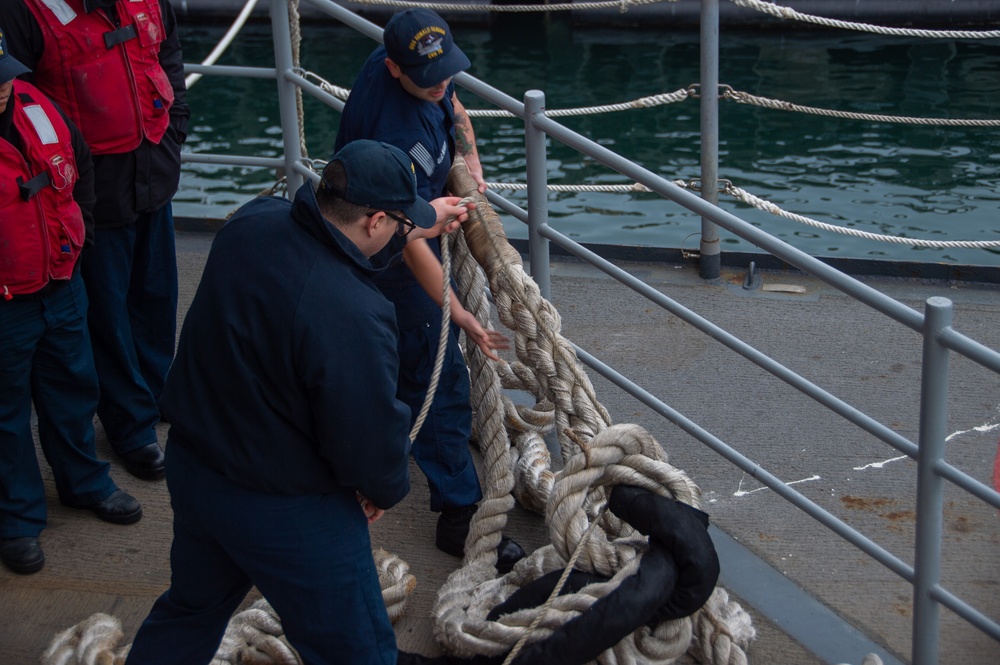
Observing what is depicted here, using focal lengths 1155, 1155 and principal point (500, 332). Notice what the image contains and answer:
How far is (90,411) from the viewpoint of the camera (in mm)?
3836

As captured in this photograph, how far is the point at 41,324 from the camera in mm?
3605

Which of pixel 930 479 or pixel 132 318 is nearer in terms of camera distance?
pixel 930 479

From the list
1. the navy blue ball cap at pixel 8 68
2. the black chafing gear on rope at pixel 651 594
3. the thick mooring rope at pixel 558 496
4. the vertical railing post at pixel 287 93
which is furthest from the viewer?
the vertical railing post at pixel 287 93

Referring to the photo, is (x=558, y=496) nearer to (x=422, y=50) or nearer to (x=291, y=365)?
(x=291, y=365)

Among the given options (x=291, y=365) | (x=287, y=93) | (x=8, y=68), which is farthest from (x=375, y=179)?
(x=287, y=93)

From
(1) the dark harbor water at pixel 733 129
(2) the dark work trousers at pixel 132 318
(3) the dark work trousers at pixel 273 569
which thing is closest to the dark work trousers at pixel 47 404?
(2) the dark work trousers at pixel 132 318

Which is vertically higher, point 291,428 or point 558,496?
point 291,428

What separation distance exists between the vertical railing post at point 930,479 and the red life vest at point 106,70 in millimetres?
2678

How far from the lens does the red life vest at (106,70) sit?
3.75 metres

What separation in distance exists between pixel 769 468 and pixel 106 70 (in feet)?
8.72

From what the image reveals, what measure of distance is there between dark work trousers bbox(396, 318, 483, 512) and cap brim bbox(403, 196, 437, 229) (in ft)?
2.79

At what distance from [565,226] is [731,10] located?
7.35m

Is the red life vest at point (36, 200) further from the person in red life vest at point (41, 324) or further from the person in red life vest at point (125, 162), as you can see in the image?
the person in red life vest at point (125, 162)

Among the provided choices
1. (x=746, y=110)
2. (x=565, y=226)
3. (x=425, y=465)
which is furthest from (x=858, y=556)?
(x=746, y=110)
